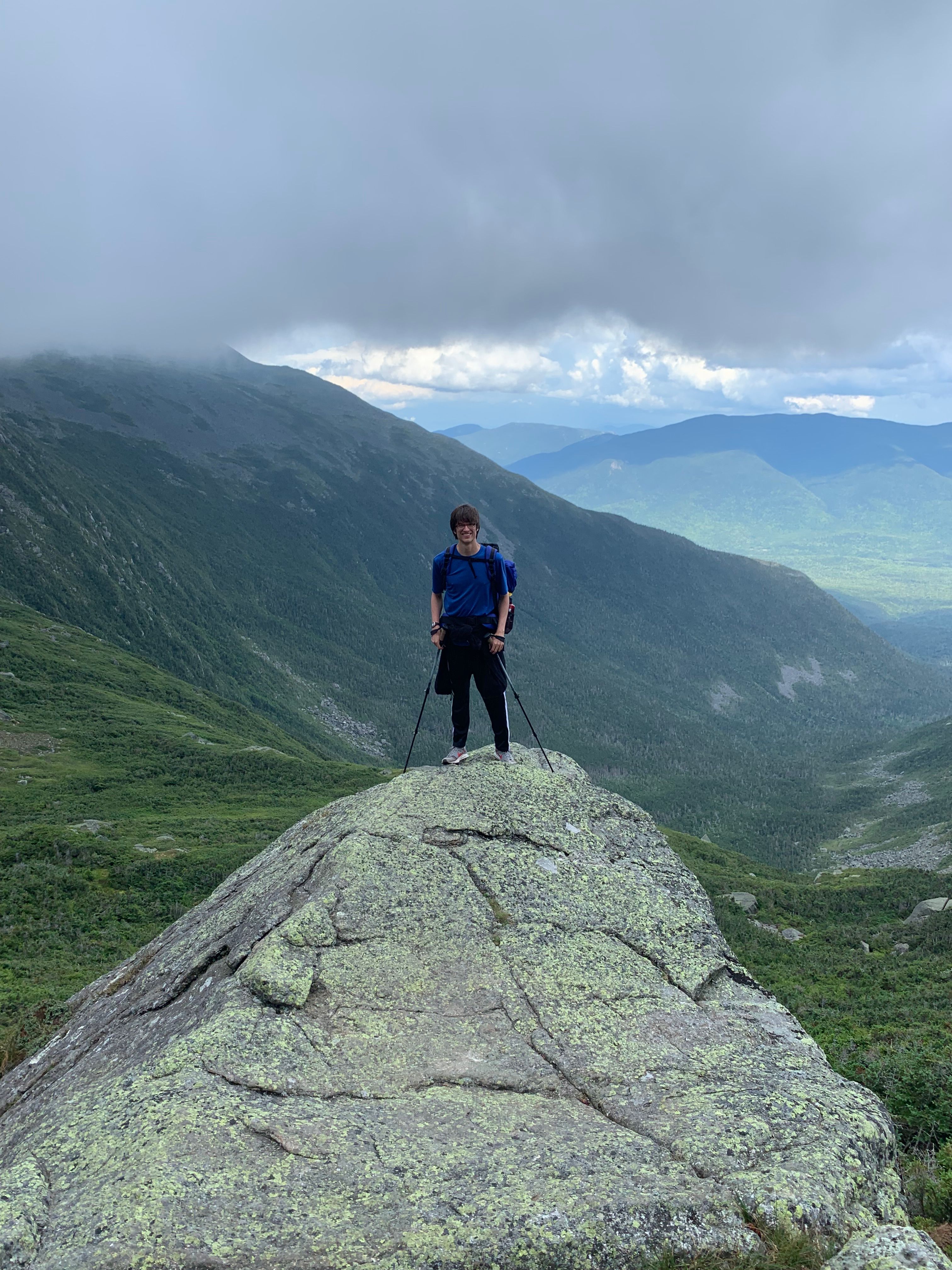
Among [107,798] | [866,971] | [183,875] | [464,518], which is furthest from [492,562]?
[107,798]

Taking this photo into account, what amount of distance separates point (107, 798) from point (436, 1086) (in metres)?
83.3

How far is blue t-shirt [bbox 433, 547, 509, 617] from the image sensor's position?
17.5 metres

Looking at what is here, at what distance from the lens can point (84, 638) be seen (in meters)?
162

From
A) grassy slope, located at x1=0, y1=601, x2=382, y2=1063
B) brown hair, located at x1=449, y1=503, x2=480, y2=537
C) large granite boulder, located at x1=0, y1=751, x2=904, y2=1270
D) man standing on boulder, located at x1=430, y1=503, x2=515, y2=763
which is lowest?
grassy slope, located at x1=0, y1=601, x2=382, y2=1063

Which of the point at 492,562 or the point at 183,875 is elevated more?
the point at 492,562

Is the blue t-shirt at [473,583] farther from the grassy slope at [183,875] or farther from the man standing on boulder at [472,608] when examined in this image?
the grassy slope at [183,875]

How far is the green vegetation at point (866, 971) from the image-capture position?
1451cm

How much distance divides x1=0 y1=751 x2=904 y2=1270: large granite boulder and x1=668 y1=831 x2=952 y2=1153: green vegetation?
4.73 meters

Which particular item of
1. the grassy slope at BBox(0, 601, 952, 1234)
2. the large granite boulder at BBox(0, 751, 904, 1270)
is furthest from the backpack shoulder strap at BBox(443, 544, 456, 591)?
the grassy slope at BBox(0, 601, 952, 1234)

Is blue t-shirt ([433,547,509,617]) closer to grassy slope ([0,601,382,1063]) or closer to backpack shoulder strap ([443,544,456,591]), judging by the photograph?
backpack shoulder strap ([443,544,456,591])

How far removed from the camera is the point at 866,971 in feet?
134

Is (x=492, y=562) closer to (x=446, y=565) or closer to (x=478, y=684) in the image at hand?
(x=446, y=565)

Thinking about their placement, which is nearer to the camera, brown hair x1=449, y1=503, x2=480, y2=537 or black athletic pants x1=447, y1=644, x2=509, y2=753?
brown hair x1=449, y1=503, x2=480, y2=537

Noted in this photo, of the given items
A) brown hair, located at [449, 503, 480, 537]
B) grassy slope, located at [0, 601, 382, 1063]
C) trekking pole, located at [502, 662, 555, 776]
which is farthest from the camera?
grassy slope, located at [0, 601, 382, 1063]
